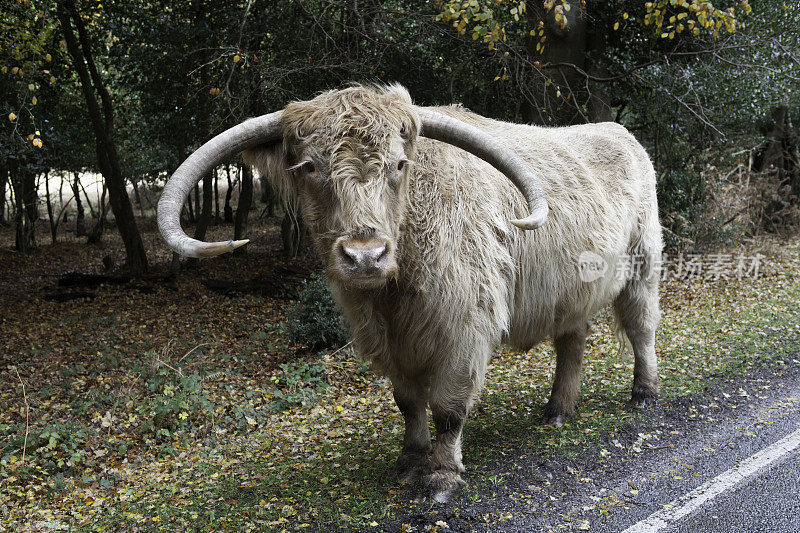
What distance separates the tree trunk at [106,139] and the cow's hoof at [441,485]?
1166 centimetres

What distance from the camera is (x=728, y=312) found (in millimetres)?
9977

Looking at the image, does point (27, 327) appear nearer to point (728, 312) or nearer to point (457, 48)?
point (457, 48)

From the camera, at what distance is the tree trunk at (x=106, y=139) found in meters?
13.0

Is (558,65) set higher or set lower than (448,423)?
higher

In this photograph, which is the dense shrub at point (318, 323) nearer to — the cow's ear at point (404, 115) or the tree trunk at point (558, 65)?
the tree trunk at point (558, 65)

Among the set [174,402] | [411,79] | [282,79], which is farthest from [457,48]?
[174,402]

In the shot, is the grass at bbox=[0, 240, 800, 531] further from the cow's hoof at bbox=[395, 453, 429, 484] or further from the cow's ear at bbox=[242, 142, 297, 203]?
the cow's ear at bbox=[242, 142, 297, 203]

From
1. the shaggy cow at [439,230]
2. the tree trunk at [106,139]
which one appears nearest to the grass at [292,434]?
the shaggy cow at [439,230]

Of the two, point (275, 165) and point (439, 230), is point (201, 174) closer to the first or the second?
point (275, 165)

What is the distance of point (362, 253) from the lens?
355cm

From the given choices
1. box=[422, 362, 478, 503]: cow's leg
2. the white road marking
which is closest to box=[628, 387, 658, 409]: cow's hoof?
the white road marking

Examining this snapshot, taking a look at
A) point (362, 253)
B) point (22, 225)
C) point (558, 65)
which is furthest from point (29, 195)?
point (362, 253)

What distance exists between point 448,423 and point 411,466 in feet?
1.91

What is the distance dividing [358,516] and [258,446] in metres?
1.99
